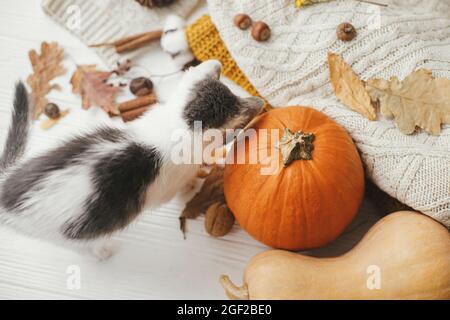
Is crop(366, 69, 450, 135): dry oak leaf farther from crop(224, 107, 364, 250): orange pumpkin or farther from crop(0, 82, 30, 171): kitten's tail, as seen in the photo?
→ crop(0, 82, 30, 171): kitten's tail

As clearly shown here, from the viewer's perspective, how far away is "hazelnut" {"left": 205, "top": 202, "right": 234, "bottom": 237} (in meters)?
1.09

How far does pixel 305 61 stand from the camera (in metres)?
1.06

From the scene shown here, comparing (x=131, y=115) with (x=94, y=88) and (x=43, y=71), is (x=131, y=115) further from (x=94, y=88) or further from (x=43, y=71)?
(x=43, y=71)

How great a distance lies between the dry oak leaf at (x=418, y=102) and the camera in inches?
37.0

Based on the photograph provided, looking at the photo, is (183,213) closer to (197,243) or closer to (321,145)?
(197,243)

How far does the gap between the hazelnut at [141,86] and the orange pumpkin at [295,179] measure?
1.25 feet

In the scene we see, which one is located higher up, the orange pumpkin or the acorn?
the acorn

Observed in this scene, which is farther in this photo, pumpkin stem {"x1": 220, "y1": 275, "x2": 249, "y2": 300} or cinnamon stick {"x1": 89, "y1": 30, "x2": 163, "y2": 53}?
Result: cinnamon stick {"x1": 89, "y1": 30, "x2": 163, "y2": 53}

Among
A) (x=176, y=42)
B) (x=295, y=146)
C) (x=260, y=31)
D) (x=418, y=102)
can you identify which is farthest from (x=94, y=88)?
(x=418, y=102)

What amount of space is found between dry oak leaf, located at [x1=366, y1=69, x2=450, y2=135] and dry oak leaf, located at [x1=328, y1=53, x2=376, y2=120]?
5cm

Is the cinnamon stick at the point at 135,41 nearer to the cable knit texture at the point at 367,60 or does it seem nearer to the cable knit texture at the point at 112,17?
the cable knit texture at the point at 112,17

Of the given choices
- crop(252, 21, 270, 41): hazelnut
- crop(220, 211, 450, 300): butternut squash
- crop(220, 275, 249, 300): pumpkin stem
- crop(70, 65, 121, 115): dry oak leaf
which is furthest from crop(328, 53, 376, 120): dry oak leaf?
crop(70, 65, 121, 115): dry oak leaf

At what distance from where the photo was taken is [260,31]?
1.07 m

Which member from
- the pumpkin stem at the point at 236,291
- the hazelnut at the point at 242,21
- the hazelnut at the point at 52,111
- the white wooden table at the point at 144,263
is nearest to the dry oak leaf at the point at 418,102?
the white wooden table at the point at 144,263
